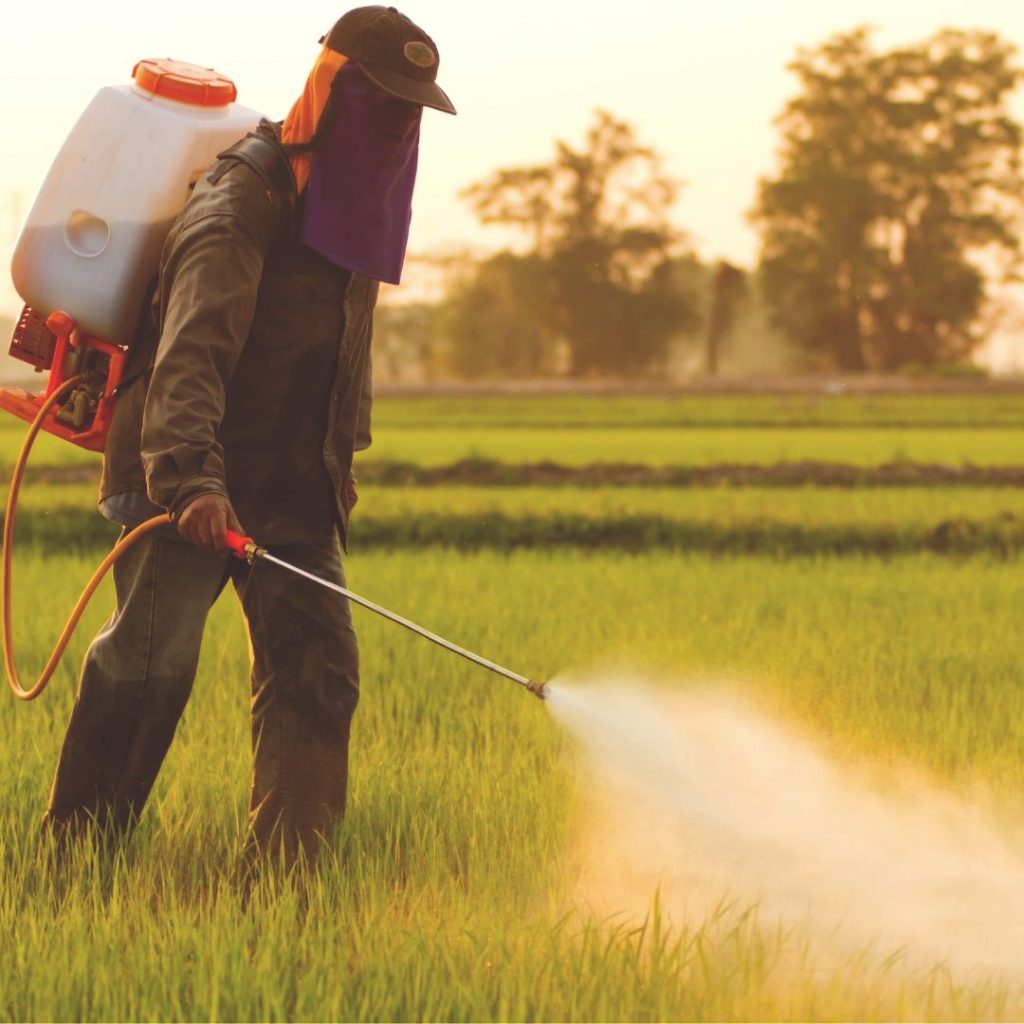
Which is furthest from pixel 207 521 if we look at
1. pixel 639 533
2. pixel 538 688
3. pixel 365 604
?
pixel 639 533

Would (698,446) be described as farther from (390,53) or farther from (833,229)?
(833,229)

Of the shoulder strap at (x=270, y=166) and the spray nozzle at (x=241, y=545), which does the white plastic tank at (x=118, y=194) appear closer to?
the shoulder strap at (x=270, y=166)

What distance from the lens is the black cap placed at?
2.94 meters

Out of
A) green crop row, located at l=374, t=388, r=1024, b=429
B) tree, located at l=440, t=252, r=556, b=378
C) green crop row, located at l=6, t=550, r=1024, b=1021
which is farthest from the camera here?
tree, located at l=440, t=252, r=556, b=378

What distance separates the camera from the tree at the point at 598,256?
179 feet

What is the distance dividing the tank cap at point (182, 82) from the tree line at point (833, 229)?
4732cm

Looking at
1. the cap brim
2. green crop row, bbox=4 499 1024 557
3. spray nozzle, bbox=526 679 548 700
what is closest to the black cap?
the cap brim

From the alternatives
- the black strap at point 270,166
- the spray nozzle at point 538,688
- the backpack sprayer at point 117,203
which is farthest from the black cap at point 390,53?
the spray nozzle at point 538,688

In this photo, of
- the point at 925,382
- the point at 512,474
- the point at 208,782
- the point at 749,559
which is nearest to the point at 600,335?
the point at 925,382

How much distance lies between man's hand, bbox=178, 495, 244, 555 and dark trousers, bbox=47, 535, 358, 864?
28 cm

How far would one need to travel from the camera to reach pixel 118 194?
306 centimetres

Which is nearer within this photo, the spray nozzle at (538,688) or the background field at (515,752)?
the background field at (515,752)

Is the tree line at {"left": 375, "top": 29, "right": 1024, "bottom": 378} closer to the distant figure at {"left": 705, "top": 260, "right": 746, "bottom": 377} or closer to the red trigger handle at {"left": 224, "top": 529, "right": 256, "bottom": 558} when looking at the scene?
the distant figure at {"left": 705, "top": 260, "right": 746, "bottom": 377}

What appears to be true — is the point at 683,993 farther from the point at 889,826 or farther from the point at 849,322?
the point at 849,322
